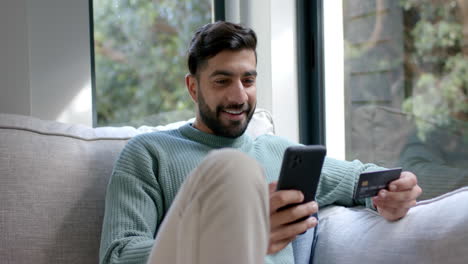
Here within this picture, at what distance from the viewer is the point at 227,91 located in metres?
1.65

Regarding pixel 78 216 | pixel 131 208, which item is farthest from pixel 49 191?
pixel 131 208

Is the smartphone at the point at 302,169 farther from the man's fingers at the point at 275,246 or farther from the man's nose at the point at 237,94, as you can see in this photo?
the man's nose at the point at 237,94

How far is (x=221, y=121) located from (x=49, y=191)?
0.52 metres

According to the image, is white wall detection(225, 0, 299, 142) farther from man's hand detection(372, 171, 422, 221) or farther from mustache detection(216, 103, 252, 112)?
man's hand detection(372, 171, 422, 221)

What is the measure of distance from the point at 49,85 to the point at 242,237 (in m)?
1.27

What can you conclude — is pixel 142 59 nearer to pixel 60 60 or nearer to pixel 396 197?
pixel 60 60

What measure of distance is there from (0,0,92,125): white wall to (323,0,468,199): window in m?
1.03

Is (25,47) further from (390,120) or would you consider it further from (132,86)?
(390,120)

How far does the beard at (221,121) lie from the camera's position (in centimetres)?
166

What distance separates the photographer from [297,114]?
2477 mm

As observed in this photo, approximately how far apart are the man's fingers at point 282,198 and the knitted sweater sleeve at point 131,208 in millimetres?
280

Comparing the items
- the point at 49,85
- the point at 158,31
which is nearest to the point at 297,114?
the point at 158,31

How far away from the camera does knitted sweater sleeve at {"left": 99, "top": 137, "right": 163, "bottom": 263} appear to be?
1.28 metres

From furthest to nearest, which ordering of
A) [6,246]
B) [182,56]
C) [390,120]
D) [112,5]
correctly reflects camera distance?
[182,56], [112,5], [390,120], [6,246]
